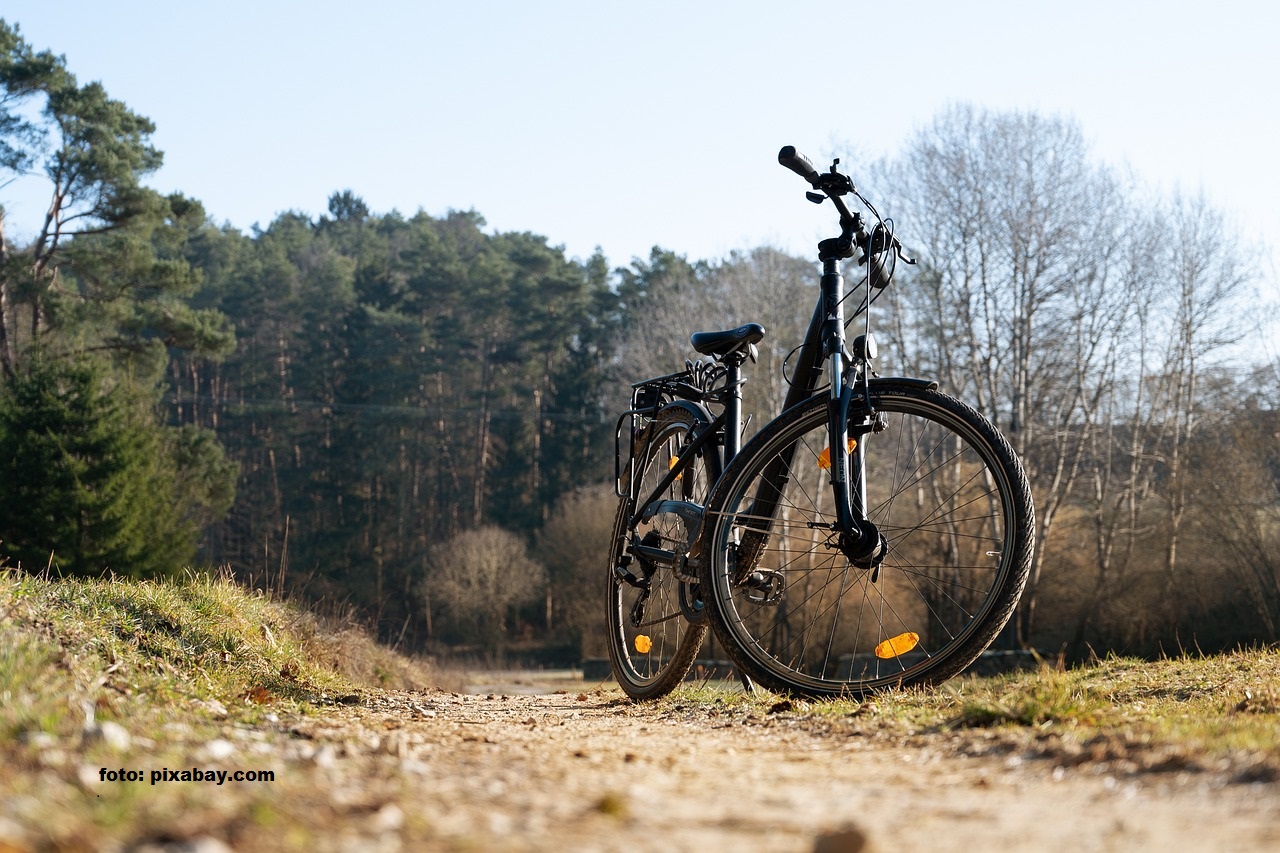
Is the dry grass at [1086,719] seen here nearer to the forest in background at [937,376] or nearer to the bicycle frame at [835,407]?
the bicycle frame at [835,407]

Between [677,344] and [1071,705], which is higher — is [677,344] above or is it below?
above

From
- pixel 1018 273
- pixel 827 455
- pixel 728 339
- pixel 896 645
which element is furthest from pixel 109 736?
pixel 1018 273

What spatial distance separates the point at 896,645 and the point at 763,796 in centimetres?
217

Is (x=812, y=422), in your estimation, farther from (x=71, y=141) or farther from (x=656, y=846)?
(x=71, y=141)

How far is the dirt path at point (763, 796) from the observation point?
1834mm

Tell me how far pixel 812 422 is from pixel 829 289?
0.56m

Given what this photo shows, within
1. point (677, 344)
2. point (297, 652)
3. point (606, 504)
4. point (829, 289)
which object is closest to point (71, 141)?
point (677, 344)

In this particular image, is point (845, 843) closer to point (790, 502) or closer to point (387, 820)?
point (387, 820)

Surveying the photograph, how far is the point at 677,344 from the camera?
119 feet

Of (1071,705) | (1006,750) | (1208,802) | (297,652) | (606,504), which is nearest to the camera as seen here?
(1208,802)

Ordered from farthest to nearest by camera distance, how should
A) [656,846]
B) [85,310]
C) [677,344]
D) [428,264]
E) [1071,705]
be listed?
[428,264]
[677,344]
[85,310]
[1071,705]
[656,846]

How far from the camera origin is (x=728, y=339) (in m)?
5.40

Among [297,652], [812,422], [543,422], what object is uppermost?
[543,422]

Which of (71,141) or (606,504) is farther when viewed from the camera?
(606,504)
